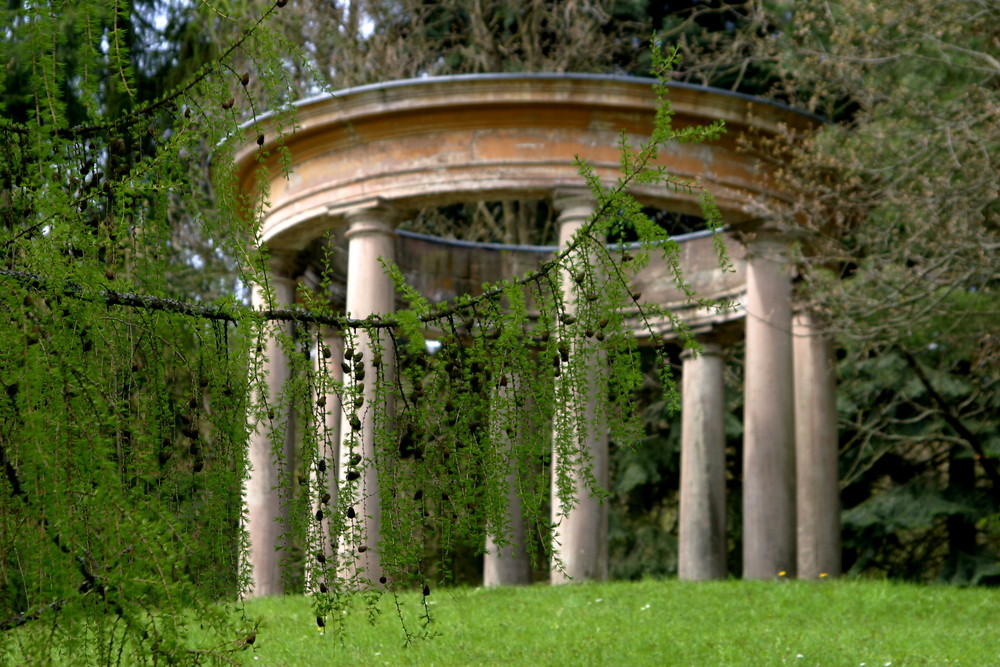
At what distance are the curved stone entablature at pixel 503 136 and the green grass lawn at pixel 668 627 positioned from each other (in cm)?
722

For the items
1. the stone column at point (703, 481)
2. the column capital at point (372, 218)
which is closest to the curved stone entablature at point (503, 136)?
the column capital at point (372, 218)

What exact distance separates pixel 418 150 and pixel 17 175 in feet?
56.2

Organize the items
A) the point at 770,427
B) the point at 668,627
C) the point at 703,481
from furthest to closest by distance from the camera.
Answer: the point at 703,481 < the point at 770,427 < the point at 668,627

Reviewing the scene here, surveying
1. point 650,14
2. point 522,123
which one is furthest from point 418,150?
point 650,14

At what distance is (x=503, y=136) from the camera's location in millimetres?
23656

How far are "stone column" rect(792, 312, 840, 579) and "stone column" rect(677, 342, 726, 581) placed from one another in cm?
259

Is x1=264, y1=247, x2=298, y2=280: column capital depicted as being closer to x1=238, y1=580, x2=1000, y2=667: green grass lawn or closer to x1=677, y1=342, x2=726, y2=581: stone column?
x1=238, y1=580, x2=1000, y2=667: green grass lawn

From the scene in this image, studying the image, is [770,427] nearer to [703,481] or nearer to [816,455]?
[816,455]

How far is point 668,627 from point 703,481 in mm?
11299

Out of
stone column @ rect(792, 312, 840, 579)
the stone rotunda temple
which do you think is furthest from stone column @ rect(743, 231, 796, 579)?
stone column @ rect(792, 312, 840, 579)

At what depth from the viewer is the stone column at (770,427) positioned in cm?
2466

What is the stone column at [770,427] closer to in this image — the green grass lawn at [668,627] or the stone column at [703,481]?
the green grass lawn at [668,627]

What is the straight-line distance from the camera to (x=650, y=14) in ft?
141

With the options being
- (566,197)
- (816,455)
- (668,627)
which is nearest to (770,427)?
(816,455)
